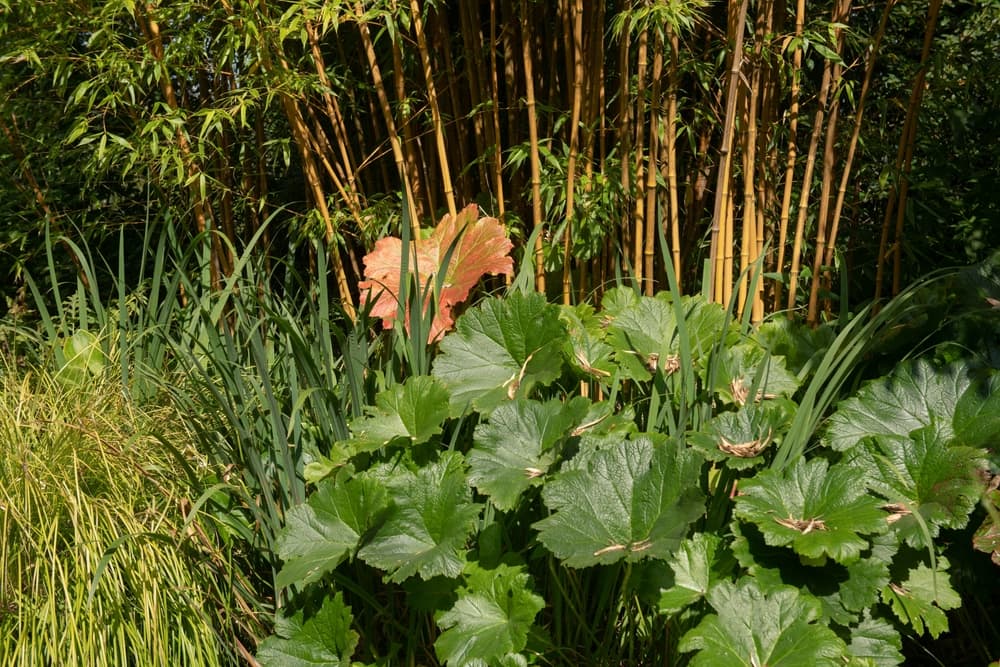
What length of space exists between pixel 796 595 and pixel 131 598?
1077mm

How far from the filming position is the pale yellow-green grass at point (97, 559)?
157cm

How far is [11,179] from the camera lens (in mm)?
3340

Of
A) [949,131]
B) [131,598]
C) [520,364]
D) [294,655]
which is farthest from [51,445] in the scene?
[949,131]

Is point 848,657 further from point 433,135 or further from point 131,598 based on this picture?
point 433,135

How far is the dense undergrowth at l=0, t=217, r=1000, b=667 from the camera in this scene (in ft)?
4.60

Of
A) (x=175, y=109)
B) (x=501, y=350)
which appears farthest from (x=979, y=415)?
(x=175, y=109)

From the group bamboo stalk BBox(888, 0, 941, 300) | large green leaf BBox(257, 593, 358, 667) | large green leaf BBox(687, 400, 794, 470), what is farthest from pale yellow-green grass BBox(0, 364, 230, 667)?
bamboo stalk BBox(888, 0, 941, 300)

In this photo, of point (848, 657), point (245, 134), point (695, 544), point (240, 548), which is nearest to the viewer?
point (848, 657)

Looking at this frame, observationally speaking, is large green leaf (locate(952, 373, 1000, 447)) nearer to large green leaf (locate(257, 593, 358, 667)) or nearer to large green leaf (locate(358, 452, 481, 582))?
large green leaf (locate(358, 452, 481, 582))

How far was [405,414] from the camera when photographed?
1.64 meters

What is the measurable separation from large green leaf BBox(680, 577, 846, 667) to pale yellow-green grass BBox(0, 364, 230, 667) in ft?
2.69

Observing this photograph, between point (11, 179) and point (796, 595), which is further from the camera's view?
point (11, 179)

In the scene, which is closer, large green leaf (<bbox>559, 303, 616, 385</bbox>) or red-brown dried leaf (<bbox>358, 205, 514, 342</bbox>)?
large green leaf (<bbox>559, 303, 616, 385</bbox>)

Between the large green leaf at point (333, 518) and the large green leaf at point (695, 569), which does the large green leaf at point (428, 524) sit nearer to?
the large green leaf at point (333, 518)
